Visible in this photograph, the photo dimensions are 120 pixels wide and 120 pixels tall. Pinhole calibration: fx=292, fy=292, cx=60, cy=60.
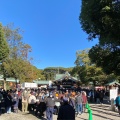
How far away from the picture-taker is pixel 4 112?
2206 cm

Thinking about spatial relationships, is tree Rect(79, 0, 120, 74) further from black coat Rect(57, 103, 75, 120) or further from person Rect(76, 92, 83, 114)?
black coat Rect(57, 103, 75, 120)

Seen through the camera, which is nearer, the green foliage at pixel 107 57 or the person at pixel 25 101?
the person at pixel 25 101

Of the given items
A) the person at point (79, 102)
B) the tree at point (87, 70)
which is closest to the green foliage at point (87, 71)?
the tree at point (87, 70)

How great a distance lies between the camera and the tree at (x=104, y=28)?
2450 cm

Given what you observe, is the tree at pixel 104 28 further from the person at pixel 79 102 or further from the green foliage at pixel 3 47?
the green foliage at pixel 3 47

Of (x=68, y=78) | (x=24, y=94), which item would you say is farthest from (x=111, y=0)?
(x=68, y=78)

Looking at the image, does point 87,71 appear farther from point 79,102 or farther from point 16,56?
point 79,102

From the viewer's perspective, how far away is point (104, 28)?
25531 millimetres

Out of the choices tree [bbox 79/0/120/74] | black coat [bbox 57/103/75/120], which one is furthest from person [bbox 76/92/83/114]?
black coat [bbox 57/103/75/120]

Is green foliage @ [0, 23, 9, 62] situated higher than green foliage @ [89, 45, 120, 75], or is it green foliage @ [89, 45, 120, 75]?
green foliage @ [0, 23, 9, 62]

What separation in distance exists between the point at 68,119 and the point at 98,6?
55.4 feet

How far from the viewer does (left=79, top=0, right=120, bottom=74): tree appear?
80.4 feet

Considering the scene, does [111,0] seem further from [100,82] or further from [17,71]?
[100,82]

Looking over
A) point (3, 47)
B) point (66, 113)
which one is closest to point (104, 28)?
point (66, 113)
